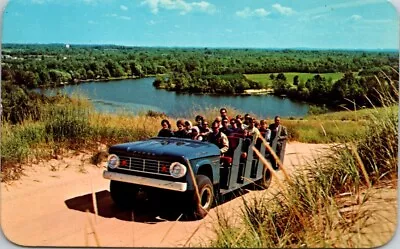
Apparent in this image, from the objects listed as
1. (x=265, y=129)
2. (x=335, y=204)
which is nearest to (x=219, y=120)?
(x=265, y=129)

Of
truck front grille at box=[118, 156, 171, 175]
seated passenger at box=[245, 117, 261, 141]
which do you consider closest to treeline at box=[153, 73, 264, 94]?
seated passenger at box=[245, 117, 261, 141]

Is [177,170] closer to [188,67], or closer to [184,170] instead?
[184,170]

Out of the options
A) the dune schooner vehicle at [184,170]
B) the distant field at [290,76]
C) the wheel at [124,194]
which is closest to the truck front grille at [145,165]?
the dune schooner vehicle at [184,170]

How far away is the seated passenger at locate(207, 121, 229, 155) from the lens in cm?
353

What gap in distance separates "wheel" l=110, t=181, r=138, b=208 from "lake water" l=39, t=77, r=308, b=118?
1.69ft

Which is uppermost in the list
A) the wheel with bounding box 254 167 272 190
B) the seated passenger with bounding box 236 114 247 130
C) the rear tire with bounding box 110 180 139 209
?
the seated passenger with bounding box 236 114 247 130

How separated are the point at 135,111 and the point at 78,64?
0.49 metres

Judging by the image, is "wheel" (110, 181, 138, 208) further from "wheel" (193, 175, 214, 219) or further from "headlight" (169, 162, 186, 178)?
"wheel" (193, 175, 214, 219)

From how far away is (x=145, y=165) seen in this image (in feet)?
10.7

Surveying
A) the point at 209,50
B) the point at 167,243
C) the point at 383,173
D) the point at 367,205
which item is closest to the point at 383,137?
the point at 383,173

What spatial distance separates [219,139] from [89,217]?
0.96 m

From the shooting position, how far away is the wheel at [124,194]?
3.29m

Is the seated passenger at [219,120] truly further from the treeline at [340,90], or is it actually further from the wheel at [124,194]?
the wheel at [124,194]

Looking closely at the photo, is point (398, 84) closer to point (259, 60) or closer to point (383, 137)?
point (383, 137)
